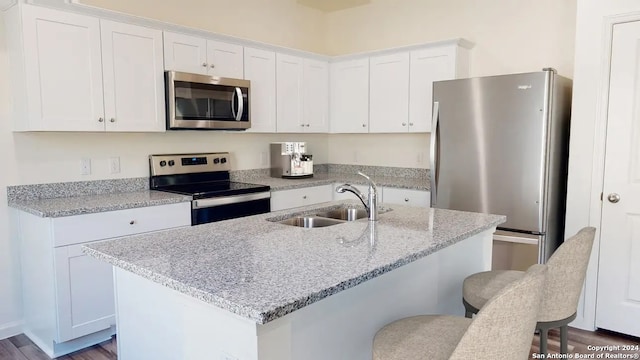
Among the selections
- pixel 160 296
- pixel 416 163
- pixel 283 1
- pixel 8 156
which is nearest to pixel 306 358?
pixel 160 296

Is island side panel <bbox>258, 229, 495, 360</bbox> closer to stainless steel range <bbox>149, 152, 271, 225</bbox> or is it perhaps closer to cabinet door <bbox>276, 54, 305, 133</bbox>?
stainless steel range <bbox>149, 152, 271, 225</bbox>

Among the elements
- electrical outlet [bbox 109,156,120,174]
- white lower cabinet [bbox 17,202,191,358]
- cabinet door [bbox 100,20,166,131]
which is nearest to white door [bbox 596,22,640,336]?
white lower cabinet [bbox 17,202,191,358]

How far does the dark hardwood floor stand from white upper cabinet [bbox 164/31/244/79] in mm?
1958

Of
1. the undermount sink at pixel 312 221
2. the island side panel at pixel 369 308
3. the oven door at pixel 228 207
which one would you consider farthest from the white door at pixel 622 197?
the oven door at pixel 228 207

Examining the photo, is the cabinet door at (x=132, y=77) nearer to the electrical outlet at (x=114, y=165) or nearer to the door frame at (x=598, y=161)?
the electrical outlet at (x=114, y=165)

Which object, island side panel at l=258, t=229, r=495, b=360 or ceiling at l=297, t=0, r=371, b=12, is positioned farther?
ceiling at l=297, t=0, r=371, b=12

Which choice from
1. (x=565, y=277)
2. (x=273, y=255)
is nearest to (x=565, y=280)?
(x=565, y=277)

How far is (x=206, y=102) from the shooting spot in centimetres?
350

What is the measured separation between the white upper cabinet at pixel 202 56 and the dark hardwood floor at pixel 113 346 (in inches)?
77.1

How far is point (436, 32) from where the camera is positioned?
14.0 feet

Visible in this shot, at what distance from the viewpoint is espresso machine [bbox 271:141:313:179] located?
4277 mm

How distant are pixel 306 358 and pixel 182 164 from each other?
8.48 ft

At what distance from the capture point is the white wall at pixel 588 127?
2.90 metres

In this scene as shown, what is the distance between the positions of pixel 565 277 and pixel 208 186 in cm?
264
